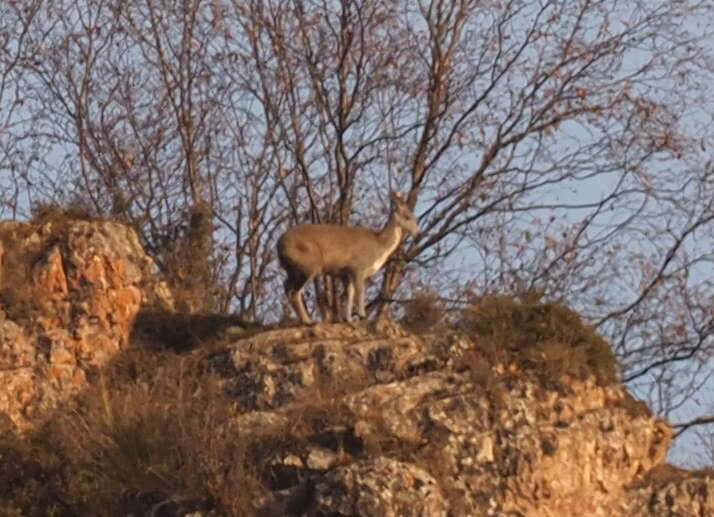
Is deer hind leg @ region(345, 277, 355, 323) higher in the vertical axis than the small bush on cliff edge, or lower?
higher

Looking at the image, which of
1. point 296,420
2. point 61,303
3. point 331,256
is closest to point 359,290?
point 331,256

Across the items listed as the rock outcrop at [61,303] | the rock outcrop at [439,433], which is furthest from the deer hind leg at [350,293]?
the rock outcrop at [61,303]

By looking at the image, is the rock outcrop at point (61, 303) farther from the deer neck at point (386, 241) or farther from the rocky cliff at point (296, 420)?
the deer neck at point (386, 241)

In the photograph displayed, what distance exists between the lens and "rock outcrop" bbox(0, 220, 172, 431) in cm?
1948

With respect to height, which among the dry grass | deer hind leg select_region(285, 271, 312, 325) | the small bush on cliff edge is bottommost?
the dry grass

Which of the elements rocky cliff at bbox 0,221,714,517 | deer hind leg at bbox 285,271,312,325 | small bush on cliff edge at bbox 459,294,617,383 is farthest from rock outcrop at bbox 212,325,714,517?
deer hind leg at bbox 285,271,312,325

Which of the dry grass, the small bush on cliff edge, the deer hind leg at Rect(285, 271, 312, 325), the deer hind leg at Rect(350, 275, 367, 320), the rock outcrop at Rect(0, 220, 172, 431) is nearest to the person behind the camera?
the dry grass

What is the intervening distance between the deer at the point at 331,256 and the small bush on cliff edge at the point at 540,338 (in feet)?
6.02

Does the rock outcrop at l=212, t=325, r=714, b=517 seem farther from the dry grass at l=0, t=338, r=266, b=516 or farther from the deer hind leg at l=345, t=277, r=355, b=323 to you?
the deer hind leg at l=345, t=277, r=355, b=323

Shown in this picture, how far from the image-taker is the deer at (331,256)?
2062 cm

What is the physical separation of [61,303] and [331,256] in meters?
3.01

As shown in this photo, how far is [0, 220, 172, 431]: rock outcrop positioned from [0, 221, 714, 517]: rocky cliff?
2 cm

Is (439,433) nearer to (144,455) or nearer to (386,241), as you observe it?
(144,455)

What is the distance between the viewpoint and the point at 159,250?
2534 cm
